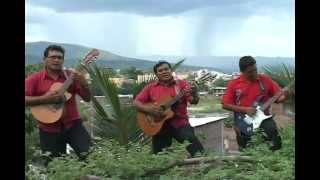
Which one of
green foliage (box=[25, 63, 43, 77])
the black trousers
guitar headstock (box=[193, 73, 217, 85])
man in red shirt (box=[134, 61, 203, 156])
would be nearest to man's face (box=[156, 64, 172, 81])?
man in red shirt (box=[134, 61, 203, 156])

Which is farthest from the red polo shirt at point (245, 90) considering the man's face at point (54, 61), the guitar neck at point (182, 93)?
the man's face at point (54, 61)

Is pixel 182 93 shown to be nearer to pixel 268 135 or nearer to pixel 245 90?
pixel 245 90

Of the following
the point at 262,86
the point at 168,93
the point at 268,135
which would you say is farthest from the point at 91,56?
the point at 268,135

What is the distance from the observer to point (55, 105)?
8.33 feet

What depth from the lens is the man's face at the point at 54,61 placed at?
98.9 inches

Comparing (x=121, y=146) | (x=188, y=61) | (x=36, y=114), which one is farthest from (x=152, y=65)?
(x=36, y=114)

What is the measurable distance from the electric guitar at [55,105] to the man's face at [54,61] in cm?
8

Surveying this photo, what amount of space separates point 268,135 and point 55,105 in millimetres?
1083

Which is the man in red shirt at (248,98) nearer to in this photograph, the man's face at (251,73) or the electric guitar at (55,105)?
the man's face at (251,73)

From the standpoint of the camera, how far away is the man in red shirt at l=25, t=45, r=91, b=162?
2.51m

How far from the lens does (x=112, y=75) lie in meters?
2.59
